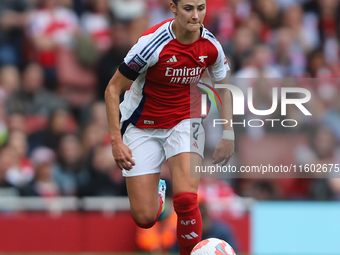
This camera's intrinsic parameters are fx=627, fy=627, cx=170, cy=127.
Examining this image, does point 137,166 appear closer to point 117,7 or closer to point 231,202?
point 231,202

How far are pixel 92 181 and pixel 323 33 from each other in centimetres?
574

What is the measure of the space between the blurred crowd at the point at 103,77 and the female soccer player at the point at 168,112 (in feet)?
11.8

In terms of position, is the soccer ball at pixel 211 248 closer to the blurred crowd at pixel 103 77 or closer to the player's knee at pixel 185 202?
the player's knee at pixel 185 202

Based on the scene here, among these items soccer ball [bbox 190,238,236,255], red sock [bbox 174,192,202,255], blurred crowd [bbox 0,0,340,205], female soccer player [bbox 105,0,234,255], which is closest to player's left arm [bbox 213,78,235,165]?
female soccer player [bbox 105,0,234,255]

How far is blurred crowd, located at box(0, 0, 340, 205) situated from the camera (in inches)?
415

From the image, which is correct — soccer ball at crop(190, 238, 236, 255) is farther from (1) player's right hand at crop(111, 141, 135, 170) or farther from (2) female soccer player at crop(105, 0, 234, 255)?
(1) player's right hand at crop(111, 141, 135, 170)

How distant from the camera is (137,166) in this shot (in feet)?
22.0

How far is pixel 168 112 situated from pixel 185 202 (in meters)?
1.02

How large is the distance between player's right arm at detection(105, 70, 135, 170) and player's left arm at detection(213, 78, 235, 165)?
101 cm

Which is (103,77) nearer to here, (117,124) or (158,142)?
(158,142)

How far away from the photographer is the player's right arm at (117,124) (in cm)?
616

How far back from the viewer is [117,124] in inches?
248

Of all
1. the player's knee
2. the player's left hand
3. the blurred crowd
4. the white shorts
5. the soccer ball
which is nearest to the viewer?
the soccer ball

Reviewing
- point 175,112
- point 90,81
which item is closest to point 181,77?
point 175,112
